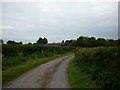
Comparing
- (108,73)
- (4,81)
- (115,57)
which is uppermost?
(115,57)

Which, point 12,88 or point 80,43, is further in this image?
point 80,43

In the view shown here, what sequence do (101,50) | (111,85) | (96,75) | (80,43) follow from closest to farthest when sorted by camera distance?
(111,85) → (96,75) → (101,50) → (80,43)

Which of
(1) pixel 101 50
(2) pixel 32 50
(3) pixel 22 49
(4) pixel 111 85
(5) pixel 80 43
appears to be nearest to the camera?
(4) pixel 111 85

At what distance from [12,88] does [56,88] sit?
2.66 metres

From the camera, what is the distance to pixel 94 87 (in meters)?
9.10

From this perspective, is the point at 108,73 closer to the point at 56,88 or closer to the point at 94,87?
the point at 94,87

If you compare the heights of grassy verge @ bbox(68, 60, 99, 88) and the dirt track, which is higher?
grassy verge @ bbox(68, 60, 99, 88)

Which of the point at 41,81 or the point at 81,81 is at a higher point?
the point at 81,81

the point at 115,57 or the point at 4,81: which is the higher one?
the point at 115,57

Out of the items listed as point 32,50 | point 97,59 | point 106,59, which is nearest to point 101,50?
point 97,59

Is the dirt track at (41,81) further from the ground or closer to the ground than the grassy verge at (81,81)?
closer to the ground

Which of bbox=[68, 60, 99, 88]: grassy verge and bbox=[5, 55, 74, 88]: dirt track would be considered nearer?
bbox=[68, 60, 99, 88]: grassy verge

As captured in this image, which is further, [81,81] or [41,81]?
[41,81]

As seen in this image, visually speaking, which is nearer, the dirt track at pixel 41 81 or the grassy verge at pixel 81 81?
the grassy verge at pixel 81 81
